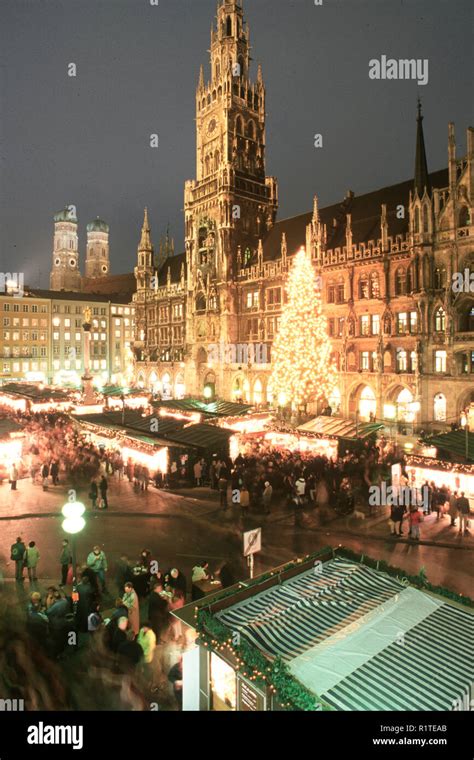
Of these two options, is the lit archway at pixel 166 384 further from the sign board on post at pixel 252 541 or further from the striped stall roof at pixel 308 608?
the striped stall roof at pixel 308 608

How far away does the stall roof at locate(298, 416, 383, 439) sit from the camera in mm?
23250

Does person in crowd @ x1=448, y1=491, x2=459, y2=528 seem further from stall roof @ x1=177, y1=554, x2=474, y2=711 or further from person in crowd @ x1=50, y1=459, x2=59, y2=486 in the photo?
person in crowd @ x1=50, y1=459, x2=59, y2=486

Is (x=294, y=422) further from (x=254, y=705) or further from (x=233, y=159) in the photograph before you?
(x=233, y=159)

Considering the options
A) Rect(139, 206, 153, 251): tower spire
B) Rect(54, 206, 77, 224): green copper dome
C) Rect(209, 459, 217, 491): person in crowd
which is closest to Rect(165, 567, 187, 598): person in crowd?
Rect(209, 459, 217, 491): person in crowd

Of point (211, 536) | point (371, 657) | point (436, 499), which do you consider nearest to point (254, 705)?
point (371, 657)

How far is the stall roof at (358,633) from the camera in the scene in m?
5.81

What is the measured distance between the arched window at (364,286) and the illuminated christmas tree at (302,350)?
231 inches

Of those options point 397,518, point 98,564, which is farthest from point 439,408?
point 98,564

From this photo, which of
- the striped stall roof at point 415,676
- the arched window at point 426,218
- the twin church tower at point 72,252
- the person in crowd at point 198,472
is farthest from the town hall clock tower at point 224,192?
the twin church tower at point 72,252

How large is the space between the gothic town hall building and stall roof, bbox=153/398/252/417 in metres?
7.43

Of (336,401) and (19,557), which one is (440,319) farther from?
(19,557)

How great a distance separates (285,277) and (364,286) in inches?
366

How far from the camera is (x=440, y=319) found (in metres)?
33.2

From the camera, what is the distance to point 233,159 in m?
52.0
